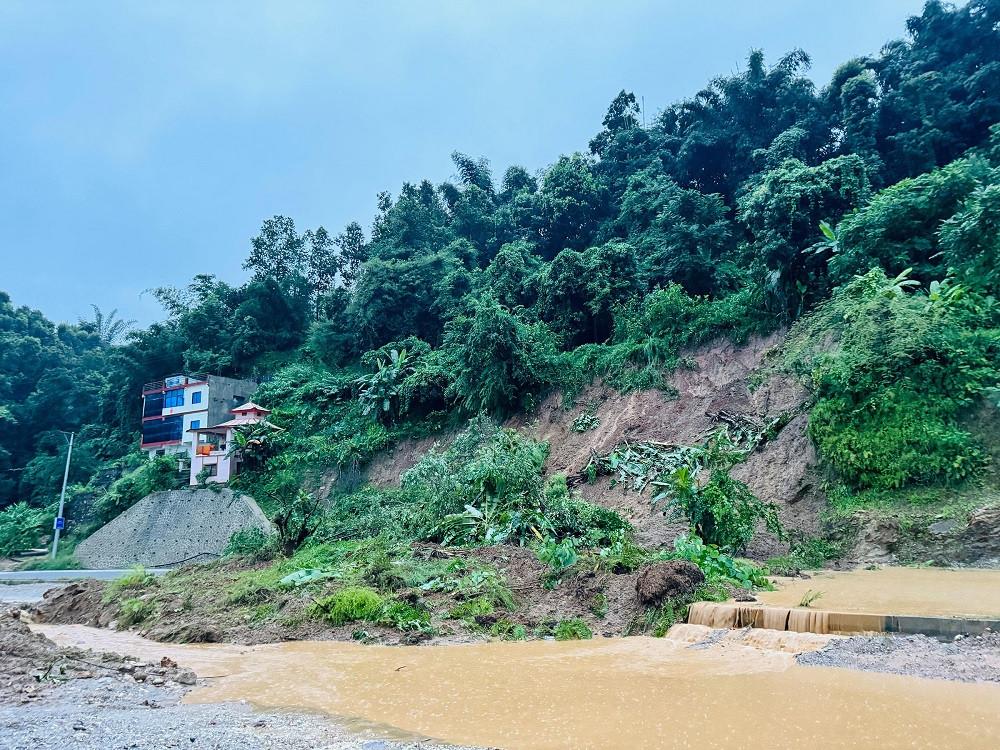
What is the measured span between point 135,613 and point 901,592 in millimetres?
11863

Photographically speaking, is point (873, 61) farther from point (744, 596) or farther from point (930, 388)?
point (744, 596)

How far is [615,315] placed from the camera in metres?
24.3

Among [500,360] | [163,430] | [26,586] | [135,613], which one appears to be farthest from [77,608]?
[163,430]

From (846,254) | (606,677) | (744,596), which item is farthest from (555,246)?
(606,677)

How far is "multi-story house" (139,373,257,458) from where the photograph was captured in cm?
3522

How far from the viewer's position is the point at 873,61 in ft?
101

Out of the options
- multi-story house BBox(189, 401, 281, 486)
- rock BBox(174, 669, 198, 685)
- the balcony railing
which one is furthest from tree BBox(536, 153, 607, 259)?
rock BBox(174, 669, 198, 685)

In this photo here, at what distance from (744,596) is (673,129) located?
3498cm

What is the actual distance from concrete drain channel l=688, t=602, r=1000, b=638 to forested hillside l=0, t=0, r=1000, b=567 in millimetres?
4645

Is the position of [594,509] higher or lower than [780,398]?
lower

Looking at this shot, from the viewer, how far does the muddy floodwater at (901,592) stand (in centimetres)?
714

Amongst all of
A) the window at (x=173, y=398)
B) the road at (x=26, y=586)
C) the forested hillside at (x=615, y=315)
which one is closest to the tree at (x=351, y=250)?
the forested hillside at (x=615, y=315)

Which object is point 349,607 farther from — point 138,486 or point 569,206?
point 569,206

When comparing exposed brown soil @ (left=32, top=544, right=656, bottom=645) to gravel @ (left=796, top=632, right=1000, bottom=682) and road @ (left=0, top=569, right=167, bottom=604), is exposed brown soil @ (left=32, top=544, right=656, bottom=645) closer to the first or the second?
gravel @ (left=796, top=632, right=1000, bottom=682)
